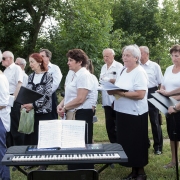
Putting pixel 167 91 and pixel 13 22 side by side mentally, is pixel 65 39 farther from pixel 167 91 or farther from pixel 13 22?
pixel 167 91

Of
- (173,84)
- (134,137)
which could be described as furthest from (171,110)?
(173,84)

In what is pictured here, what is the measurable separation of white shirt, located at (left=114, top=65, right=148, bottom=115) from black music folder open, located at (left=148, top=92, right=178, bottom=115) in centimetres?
20

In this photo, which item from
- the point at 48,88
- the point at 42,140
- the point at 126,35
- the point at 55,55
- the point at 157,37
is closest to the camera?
the point at 42,140

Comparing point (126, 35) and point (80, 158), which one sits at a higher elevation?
point (126, 35)

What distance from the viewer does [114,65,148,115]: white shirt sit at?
4.13 m

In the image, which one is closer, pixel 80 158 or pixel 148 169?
pixel 80 158

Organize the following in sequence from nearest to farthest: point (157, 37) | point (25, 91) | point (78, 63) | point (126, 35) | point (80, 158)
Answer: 1. point (80, 158)
2. point (78, 63)
3. point (25, 91)
4. point (126, 35)
5. point (157, 37)

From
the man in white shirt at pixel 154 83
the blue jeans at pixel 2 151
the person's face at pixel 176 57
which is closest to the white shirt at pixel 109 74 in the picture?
the man in white shirt at pixel 154 83

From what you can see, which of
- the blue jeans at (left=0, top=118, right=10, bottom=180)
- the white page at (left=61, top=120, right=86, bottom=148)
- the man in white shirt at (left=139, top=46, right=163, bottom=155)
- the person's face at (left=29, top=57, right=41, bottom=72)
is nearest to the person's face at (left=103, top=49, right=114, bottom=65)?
the man in white shirt at (left=139, top=46, right=163, bottom=155)

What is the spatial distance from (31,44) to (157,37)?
10346 millimetres

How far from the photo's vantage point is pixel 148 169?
496cm

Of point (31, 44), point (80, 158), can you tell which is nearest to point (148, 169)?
point (80, 158)

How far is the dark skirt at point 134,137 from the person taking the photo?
14.0 feet

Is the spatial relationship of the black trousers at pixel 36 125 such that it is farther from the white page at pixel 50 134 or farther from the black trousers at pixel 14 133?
the white page at pixel 50 134
